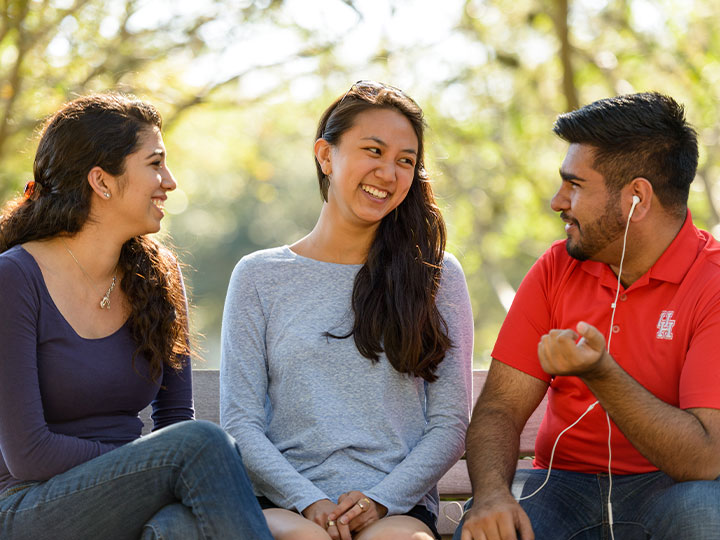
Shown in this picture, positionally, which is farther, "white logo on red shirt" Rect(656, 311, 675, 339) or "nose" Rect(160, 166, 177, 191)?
"nose" Rect(160, 166, 177, 191)

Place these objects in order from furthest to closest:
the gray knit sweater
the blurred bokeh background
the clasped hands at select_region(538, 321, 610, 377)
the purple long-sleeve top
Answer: the blurred bokeh background
the gray knit sweater
the purple long-sleeve top
the clasped hands at select_region(538, 321, 610, 377)

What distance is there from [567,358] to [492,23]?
811cm

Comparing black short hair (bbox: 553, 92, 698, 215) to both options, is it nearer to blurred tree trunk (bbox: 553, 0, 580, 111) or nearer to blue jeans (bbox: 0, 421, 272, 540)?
blue jeans (bbox: 0, 421, 272, 540)

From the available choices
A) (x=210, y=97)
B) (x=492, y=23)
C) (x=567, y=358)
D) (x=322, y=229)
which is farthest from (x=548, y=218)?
(x=567, y=358)

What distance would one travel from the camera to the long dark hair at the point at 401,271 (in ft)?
10.3

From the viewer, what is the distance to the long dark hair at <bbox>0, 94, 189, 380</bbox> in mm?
3057

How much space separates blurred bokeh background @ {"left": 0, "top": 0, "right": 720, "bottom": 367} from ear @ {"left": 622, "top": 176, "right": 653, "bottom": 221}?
3495mm

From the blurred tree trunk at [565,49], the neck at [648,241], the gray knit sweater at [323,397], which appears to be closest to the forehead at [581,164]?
the neck at [648,241]

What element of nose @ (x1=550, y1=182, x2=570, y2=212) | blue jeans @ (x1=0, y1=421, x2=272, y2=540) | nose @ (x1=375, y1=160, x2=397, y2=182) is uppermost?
nose @ (x1=375, y1=160, x2=397, y2=182)

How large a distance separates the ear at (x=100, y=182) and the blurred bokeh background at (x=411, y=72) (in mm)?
3707

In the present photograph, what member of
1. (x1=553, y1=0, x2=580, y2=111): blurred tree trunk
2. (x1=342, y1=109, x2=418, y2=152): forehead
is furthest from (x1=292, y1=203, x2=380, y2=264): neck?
(x1=553, y1=0, x2=580, y2=111): blurred tree trunk

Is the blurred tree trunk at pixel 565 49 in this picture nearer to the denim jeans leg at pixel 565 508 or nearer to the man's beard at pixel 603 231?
the man's beard at pixel 603 231

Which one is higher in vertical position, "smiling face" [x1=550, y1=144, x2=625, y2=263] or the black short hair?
the black short hair

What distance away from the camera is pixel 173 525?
263 centimetres
